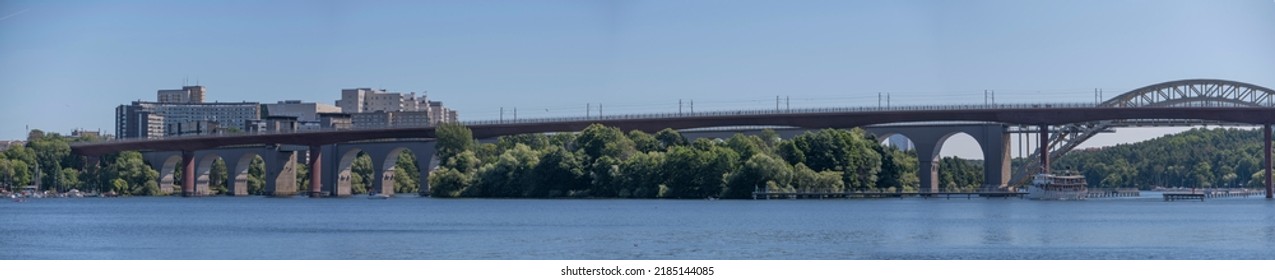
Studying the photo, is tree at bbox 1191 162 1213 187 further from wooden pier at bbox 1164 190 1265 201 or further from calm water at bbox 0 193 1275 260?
calm water at bbox 0 193 1275 260

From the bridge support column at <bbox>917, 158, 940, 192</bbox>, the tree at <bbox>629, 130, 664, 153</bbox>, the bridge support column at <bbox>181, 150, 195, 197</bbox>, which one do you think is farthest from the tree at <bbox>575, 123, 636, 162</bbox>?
the bridge support column at <bbox>181, 150, 195, 197</bbox>

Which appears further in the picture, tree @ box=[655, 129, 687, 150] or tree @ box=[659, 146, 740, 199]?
tree @ box=[655, 129, 687, 150]

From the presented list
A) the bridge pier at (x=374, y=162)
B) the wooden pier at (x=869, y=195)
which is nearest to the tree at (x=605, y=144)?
the wooden pier at (x=869, y=195)

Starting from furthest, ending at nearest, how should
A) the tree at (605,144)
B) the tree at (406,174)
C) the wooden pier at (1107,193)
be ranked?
the tree at (406,174)
the wooden pier at (1107,193)
the tree at (605,144)

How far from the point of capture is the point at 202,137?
125750 mm

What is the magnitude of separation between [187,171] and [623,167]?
44481mm

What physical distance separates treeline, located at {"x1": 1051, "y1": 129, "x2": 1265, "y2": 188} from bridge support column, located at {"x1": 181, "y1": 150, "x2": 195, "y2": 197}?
71117 millimetres

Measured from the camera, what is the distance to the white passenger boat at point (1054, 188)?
3789 inches

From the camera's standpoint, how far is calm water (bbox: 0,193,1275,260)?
40.2 meters

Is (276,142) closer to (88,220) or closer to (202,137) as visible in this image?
(202,137)

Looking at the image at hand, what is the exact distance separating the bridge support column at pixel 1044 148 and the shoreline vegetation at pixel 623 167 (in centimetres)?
472

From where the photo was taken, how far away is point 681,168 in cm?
9325

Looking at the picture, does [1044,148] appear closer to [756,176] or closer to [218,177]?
[756,176]

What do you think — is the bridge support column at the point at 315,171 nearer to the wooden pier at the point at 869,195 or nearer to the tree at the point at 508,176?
the tree at the point at 508,176
